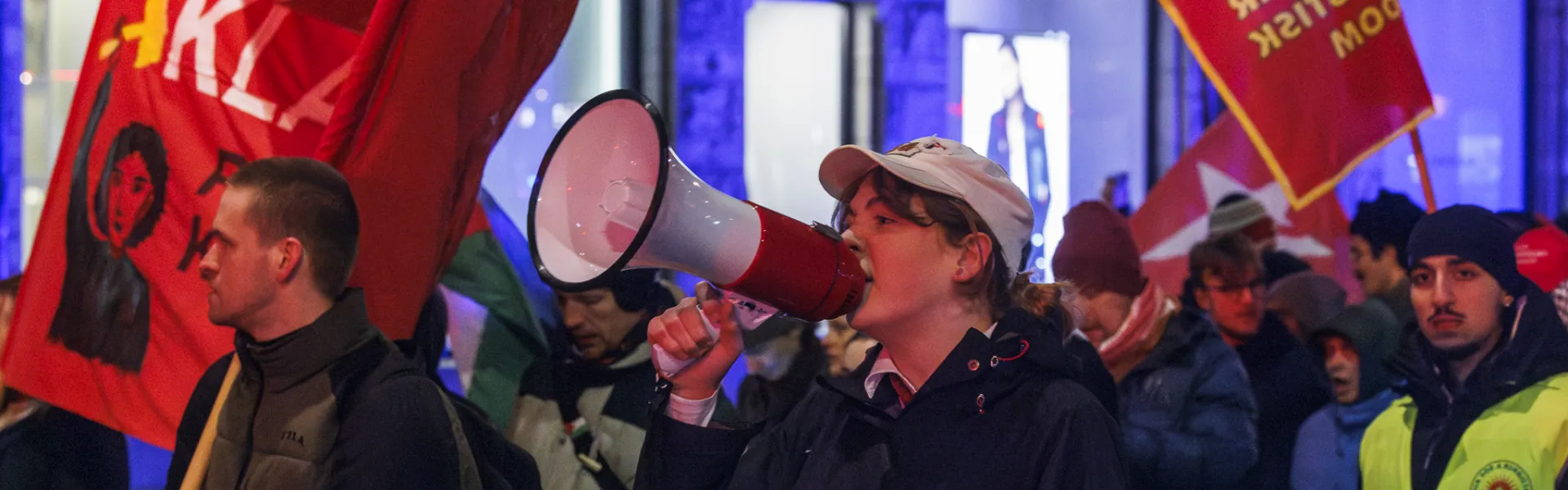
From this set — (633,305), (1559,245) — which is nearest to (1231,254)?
(1559,245)

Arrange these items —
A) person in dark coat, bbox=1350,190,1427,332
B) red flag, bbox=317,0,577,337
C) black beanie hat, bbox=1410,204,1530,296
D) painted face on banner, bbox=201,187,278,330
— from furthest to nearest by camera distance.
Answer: person in dark coat, bbox=1350,190,1427,332
black beanie hat, bbox=1410,204,1530,296
red flag, bbox=317,0,577,337
painted face on banner, bbox=201,187,278,330

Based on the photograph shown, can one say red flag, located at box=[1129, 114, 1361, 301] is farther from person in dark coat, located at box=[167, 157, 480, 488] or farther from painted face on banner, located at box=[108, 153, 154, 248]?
person in dark coat, located at box=[167, 157, 480, 488]

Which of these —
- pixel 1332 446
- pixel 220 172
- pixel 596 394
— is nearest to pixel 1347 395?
pixel 1332 446

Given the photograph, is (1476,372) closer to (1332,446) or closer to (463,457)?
(1332,446)

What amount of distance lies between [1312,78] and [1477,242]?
123 centimetres

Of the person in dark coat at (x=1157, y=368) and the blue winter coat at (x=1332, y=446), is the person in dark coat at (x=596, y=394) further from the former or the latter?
the blue winter coat at (x=1332, y=446)

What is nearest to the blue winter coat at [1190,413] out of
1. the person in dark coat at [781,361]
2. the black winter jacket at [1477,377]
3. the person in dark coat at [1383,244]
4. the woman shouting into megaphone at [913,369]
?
the black winter jacket at [1477,377]

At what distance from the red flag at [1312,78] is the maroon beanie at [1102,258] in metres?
0.48

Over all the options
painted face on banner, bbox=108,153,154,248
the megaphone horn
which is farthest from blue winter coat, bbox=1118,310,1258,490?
painted face on banner, bbox=108,153,154,248

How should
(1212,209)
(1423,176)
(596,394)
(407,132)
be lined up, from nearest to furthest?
(407,132)
(596,394)
(1423,176)
(1212,209)

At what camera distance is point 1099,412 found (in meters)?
1.99

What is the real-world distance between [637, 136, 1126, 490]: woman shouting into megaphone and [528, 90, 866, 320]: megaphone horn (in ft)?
0.30

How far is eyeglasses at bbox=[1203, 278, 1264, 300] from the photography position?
4.86 m

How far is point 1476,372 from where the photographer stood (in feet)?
10.6
